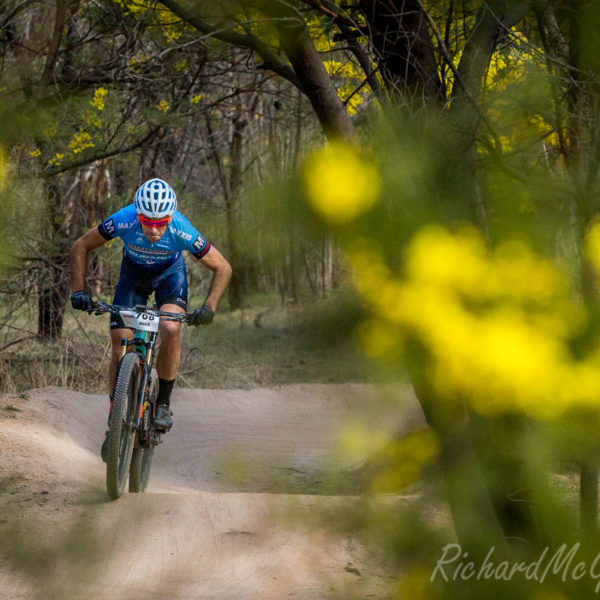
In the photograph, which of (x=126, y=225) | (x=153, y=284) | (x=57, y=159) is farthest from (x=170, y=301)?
(x=57, y=159)

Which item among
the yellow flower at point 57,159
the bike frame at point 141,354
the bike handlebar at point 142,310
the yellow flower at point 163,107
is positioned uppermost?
the yellow flower at point 163,107

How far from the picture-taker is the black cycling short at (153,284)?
512 cm

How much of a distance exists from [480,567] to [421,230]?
29cm

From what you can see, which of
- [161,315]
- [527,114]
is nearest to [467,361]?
[527,114]

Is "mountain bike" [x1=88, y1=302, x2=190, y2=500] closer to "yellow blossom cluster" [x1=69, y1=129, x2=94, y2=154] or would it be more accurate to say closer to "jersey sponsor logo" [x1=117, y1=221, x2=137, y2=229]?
"jersey sponsor logo" [x1=117, y1=221, x2=137, y2=229]

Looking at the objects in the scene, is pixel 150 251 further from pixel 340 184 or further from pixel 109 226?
pixel 340 184

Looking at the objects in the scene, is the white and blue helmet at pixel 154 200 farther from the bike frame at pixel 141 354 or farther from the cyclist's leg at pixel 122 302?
the bike frame at pixel 141 354

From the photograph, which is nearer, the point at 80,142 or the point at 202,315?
the point at 202,315

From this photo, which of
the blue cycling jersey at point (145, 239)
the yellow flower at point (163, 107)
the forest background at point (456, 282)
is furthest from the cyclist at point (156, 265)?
the yellow flower at point (163, 107)

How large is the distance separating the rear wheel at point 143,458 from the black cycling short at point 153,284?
1.78 ft

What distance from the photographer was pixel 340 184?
0.58m

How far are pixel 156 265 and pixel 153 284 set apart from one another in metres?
0.13

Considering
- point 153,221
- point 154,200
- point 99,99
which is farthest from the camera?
point 99,99

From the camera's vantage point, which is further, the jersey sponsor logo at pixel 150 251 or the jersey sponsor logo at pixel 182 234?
the jersey sponsor logo at pixel 150 251
